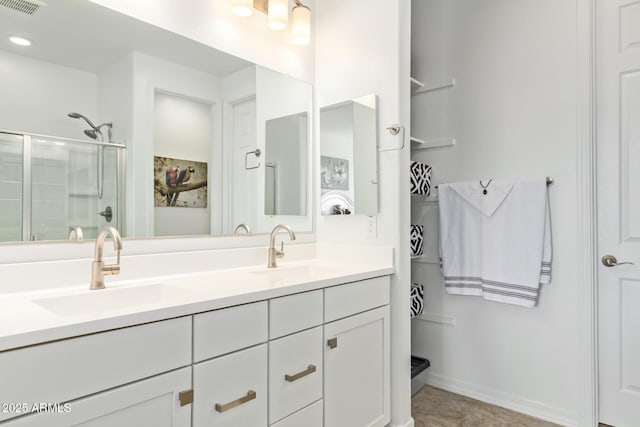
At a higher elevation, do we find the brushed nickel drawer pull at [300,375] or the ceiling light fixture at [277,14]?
the ceiling light fixture at [277,14]

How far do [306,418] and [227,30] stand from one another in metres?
1.81

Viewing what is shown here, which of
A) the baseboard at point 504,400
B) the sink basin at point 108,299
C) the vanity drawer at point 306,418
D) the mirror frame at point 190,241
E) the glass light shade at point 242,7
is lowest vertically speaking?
the baseboard at point 504,400

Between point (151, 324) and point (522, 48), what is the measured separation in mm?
2460

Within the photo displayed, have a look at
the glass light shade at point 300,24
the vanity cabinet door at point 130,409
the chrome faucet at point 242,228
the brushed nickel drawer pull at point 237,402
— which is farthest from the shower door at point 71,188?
the glass light shade at point 300,24

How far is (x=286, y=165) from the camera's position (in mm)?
2236

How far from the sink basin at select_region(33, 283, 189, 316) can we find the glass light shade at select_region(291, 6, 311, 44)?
152 cm

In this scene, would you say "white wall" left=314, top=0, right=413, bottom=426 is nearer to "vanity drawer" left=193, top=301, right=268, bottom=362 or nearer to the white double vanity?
the white double vanity

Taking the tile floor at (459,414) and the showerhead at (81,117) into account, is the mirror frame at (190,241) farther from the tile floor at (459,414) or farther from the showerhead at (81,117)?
the tile floor at (459,414)

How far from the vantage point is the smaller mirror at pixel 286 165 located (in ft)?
7.00

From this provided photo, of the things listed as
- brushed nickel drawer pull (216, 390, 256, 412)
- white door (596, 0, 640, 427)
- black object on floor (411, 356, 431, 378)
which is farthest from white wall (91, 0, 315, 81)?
black object on floor (411, 356, 431, 378)

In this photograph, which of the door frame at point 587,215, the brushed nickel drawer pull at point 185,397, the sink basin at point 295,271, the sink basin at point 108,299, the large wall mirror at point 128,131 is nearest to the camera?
the brushed nickel drawer pull at point 185,397

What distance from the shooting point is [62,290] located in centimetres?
129

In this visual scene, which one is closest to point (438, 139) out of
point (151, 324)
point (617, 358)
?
point (617, 358)

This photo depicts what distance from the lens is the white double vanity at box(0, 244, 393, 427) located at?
2.79 ft
